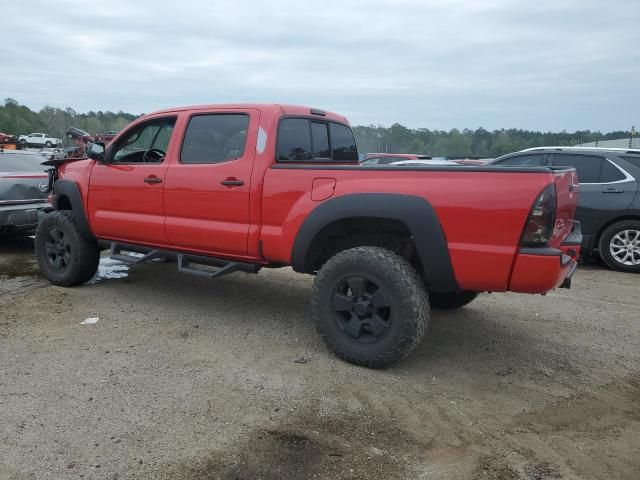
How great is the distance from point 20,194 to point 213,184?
15.0ft

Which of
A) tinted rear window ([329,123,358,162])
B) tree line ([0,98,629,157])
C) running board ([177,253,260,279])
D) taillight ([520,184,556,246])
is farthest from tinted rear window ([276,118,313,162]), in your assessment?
tree line ([0,98,629,157])

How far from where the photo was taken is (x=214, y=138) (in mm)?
4531

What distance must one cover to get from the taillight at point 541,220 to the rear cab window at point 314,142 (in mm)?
2002

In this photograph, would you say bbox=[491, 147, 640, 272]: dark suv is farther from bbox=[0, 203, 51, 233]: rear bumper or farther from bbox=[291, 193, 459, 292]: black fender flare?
bbox=[0, 203, 51, 233]: rear bumper

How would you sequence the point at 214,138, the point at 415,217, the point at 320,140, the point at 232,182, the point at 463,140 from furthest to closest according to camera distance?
the point at 463,140 → the point at 320,140 → the point at 214,138 → the point at 232,182 → the point at 415,217

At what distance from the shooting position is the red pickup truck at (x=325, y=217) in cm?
322

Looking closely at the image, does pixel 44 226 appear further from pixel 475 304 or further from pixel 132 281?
pixel 475 304

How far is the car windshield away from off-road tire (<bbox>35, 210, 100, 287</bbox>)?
103 inches

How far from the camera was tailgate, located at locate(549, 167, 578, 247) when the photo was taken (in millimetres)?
3213

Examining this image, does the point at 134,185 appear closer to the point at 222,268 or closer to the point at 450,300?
the point at 222,268

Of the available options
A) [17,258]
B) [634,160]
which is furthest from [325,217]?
[634,160]

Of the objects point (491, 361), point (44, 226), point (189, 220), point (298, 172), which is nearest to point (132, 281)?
point (44, 226)

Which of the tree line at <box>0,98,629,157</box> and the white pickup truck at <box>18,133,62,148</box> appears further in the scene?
the white pickup truck at <box>18,133,62,148</box>

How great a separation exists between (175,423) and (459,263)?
197 centimetres
